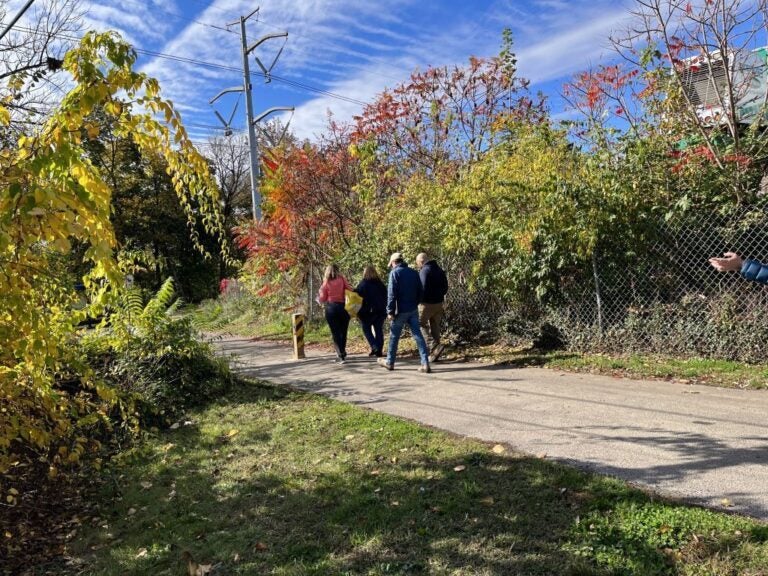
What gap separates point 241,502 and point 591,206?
235 inches

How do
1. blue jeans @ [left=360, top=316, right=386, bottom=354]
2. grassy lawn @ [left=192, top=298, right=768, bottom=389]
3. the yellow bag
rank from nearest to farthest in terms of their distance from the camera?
grassy lawn @ [left=192, top=298, right=768, bottom=389], the yellow bag, blue jeans @ [left=360, top=316, right=386, bottom=354]

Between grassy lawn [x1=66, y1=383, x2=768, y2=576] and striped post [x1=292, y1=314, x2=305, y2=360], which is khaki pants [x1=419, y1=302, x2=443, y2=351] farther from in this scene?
grassy lawn [x1=66, y1=383, x2=768, y2=576]

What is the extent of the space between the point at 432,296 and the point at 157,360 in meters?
4.17

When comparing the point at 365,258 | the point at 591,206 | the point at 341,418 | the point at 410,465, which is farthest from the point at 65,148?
the point at 365,258

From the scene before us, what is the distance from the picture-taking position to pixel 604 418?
5473mm

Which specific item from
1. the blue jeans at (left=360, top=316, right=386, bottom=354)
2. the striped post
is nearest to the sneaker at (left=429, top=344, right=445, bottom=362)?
the blue jeans at (left=360, top=316, right=386, bottom=354)

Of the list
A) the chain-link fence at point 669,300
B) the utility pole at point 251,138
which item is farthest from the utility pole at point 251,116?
the chain-link fence at point 669,300

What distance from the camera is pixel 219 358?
8.46 metres

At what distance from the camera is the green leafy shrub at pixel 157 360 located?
7164 mm

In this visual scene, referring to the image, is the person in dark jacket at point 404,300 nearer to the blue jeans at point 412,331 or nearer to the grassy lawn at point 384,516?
the blue jeans at point 412,331

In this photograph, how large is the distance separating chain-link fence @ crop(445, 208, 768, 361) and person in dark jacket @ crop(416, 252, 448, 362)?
46.8 inches

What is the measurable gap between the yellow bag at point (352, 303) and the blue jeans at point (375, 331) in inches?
12.6

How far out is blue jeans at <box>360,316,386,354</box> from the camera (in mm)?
10227

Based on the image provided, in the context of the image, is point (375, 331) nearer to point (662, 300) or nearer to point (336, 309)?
point (336, 309)
